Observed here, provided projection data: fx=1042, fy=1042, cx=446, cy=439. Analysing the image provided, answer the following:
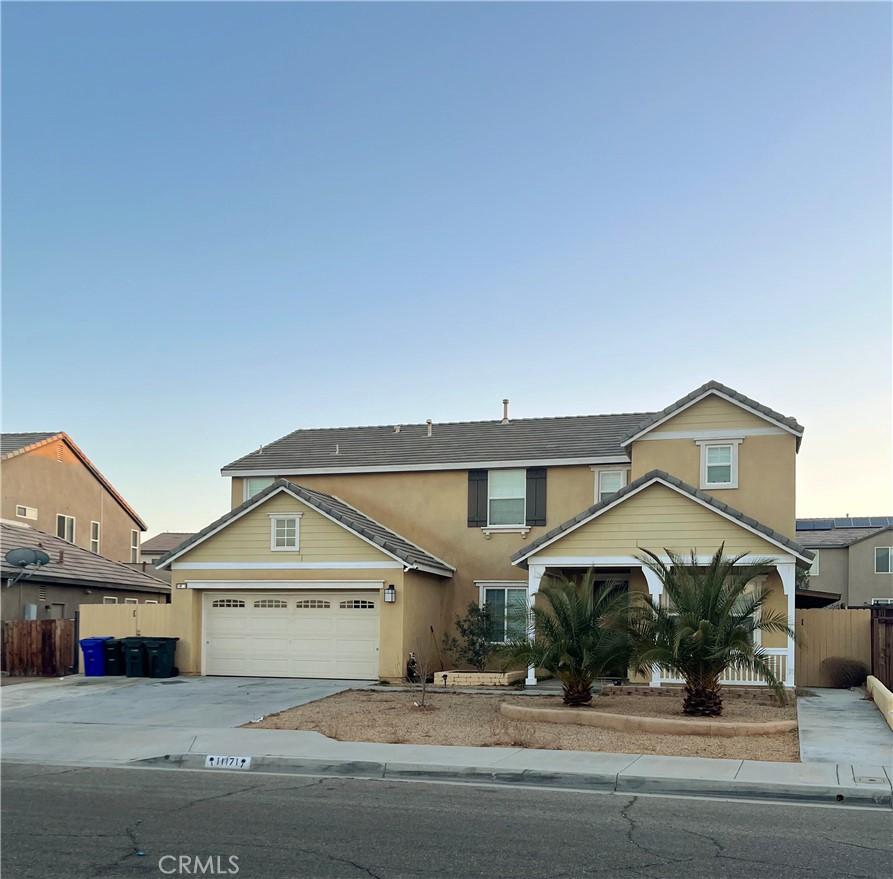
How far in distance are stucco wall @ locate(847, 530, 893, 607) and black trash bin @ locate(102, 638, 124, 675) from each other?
41.2 meters

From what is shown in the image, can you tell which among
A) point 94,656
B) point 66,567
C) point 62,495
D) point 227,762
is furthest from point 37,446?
point 227,762

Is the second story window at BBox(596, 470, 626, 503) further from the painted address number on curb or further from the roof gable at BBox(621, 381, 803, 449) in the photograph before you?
the painted address number on curb

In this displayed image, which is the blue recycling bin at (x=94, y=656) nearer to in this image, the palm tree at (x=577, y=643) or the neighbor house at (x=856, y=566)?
the palm tree at (x=577, y=643)

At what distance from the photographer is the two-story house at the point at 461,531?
23453mm

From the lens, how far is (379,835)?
31.6 feet

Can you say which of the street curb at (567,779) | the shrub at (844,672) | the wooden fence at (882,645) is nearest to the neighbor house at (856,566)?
the shrub at (844,672)

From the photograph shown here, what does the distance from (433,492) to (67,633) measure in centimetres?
1057

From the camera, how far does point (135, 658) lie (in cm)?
2631

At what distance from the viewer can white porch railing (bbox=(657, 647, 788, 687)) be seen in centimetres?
2231

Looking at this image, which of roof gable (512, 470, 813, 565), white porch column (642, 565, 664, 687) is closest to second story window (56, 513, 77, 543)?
roof gable (512, 470, 813, 565)

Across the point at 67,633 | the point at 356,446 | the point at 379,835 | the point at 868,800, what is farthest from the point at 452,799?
the point at 356,446

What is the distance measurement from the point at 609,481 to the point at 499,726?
40.5ft

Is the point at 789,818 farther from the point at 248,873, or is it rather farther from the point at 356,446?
the point at 356,446

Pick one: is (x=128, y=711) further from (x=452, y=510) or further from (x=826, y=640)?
(x=826, y=640)
